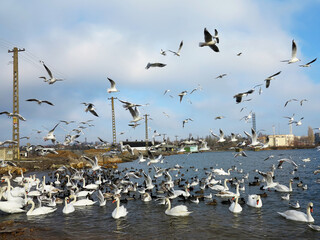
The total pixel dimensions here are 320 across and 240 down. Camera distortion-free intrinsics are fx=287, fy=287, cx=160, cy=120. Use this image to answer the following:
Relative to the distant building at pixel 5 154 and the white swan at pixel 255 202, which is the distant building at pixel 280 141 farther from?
the white swan at pixel 255 202

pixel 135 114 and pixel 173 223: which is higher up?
pixel 135 114

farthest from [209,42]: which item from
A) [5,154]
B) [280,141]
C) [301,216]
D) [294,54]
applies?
[280,141]

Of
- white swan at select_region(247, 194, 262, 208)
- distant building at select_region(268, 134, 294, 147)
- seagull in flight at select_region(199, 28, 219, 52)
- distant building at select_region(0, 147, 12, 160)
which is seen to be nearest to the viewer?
seagull in flight at select_region(199, 28, 219, 52)

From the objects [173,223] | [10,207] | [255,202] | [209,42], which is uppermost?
[209,42]

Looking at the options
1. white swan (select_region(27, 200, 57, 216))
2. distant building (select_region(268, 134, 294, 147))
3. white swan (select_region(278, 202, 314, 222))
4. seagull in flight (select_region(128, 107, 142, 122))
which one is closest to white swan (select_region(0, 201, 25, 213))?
white swan (select_region(27, 200, 57, 216))

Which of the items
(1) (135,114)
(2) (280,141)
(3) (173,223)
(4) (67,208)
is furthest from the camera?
(2) (280,141)

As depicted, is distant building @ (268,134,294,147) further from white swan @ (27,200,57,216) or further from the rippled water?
white swan @ (27,200,57,216)

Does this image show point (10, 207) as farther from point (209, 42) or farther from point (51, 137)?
point (209, 42)

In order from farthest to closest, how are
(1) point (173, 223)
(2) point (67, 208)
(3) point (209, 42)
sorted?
(2) point (67, 208) < (1) point (173, 223) < (3) point (209, 42)

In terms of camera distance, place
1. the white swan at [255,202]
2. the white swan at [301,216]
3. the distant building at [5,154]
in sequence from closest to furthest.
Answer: the white swan at [301,216] < the white swan at [255,202] < the distant building at [5,154]

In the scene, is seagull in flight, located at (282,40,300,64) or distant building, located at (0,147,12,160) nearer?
seagull in flight, located at (282,40,300,64)

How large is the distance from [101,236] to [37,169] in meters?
36.0

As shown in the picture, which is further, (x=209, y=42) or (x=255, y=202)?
(x=255, y=202)

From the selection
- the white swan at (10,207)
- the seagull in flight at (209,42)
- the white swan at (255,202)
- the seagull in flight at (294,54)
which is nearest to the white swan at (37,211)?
the white swan at (10,207)
